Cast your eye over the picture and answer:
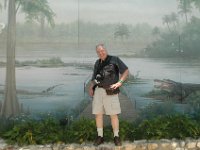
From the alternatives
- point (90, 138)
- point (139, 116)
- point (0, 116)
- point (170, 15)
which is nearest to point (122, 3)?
point (170, 15)

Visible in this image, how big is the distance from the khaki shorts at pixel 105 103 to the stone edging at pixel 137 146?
0.55 meters

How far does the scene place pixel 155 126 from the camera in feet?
20.6

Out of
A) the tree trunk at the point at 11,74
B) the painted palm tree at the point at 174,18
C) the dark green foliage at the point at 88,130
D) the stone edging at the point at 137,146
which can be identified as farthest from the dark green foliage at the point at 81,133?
the painted palm tree at the point at 174,18

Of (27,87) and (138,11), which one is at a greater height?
(138,11)

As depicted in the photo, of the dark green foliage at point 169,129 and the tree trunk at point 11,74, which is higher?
the tree trunk at point 11,74

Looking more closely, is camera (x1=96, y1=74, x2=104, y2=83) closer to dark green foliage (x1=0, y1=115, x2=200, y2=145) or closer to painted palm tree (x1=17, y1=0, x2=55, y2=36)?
dark green foliage (x1=0, y1=115, x2=200, y2=145)

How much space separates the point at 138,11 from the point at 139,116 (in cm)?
185

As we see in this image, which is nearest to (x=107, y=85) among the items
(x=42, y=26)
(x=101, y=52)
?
(x=101, y=52)

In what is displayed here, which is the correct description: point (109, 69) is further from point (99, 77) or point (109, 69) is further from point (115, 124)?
point (115, 124)

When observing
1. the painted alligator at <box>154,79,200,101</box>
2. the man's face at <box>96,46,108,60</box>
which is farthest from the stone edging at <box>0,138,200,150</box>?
the man's face at <box>96,46,108,60</box>

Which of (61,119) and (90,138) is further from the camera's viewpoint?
(61,119)

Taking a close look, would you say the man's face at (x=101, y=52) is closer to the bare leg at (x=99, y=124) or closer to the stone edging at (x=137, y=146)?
the bare leg at (x=99, y=124)

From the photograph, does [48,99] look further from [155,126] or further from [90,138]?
[155,126]

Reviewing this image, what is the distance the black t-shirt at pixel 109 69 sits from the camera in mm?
5820
